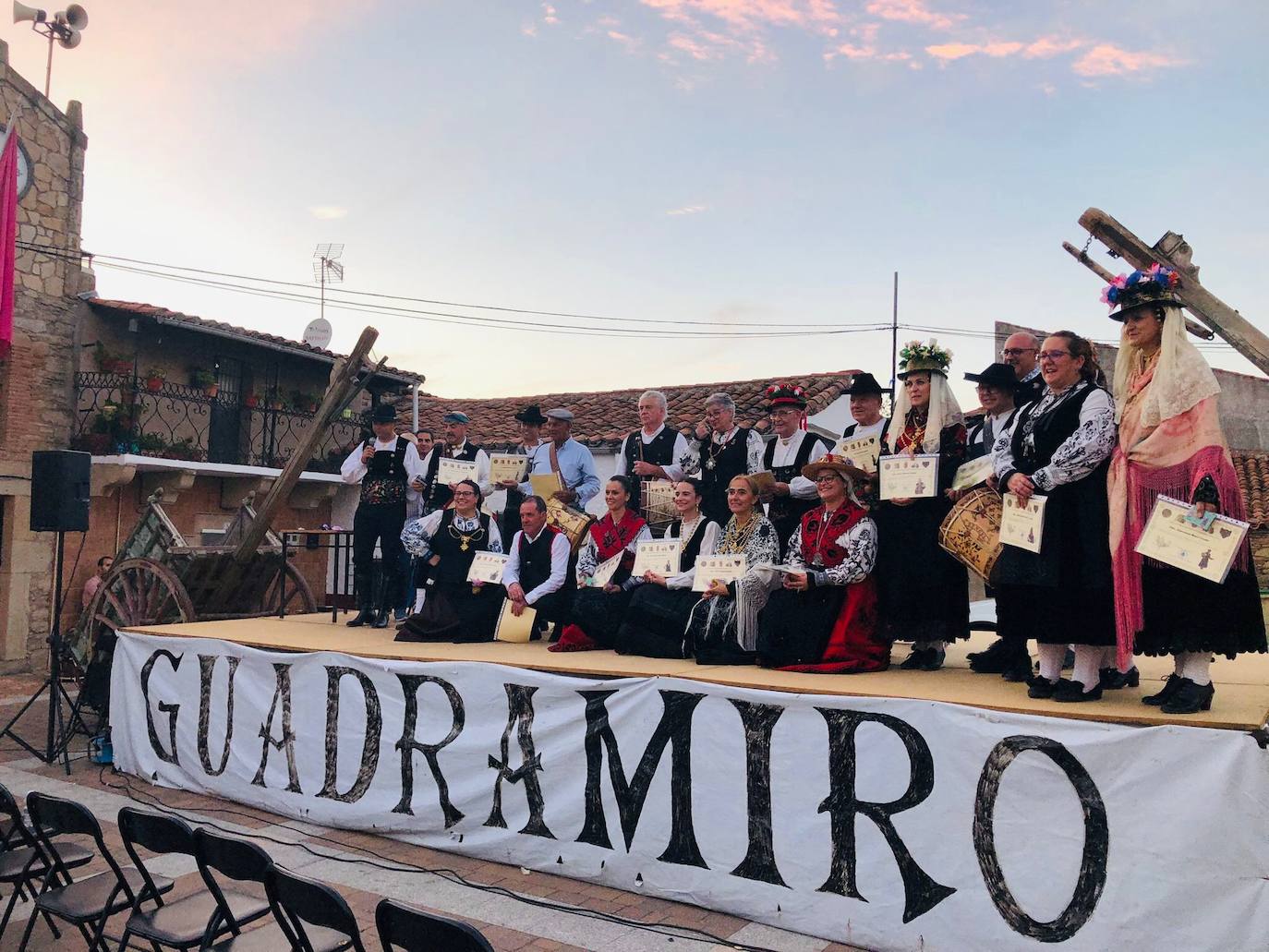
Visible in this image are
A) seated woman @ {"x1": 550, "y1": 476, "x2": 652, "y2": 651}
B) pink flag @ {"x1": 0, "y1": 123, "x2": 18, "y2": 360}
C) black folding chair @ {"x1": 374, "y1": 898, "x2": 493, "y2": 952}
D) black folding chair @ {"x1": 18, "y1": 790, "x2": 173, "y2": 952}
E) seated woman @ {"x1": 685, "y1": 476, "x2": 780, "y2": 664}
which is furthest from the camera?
pink flag @ {"x1": 0, "y1": 123, "x2": 18, "y2": 360}

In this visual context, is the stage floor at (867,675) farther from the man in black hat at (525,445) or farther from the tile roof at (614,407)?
the tile roof at (614,407)

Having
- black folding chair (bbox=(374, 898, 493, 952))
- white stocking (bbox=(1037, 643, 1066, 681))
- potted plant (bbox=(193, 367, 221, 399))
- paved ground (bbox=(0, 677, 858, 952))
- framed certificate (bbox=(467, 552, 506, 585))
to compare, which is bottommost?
paved ground (bbox=(0, 677, 858, 952))

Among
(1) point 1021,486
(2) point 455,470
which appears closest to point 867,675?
(1) point 1021,486

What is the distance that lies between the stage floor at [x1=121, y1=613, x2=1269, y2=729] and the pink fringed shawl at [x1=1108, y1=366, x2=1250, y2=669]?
370mm

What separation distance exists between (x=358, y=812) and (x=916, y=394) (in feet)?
12.9

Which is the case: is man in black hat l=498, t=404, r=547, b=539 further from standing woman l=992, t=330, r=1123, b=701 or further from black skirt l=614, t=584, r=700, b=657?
standing woman l=992, t=330, r=1123, b=701

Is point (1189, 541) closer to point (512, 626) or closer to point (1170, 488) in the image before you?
point (1170, 488)

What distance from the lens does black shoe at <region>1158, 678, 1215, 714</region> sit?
3629 millimetres

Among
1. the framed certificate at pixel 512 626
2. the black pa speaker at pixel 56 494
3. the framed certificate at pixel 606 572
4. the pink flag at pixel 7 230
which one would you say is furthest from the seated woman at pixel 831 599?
the pink flag at pixel 7 230

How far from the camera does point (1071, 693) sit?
3979 mm

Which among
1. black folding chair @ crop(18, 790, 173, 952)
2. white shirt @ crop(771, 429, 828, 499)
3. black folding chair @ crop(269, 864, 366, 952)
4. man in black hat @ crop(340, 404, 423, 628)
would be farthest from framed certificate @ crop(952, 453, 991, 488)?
man in black hat @ crop(340, 404, 423, 628)

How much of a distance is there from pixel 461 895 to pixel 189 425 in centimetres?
1330

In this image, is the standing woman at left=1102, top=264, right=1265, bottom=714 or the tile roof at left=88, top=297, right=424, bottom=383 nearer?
the standing woman at left=1102, top=264, right=1265, bottom=714

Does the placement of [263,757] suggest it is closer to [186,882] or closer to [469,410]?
[186,882]
